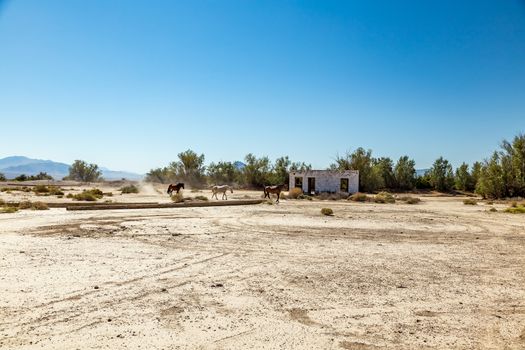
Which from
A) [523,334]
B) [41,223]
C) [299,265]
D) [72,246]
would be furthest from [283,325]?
[41,223]

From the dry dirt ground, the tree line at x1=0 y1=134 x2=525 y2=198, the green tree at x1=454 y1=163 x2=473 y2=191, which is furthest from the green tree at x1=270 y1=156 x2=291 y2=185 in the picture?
the dry dirt ground

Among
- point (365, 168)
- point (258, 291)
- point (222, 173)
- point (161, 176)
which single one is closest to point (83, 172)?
point (161, 176)

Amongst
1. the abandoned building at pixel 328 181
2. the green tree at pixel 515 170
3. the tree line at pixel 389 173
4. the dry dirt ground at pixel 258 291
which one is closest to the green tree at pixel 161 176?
the tree line at pixel 389 173

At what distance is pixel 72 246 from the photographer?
432 inches

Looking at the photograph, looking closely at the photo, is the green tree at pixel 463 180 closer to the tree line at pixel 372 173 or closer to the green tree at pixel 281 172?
the tree line at pixel 372 173

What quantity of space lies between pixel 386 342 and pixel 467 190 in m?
47.6

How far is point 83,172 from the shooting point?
7650cm

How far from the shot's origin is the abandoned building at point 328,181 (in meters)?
39.2

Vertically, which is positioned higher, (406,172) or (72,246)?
(406,172)

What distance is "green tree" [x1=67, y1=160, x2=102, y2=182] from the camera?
76.2 m

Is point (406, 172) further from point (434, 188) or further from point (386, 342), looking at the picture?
point (386, 342)

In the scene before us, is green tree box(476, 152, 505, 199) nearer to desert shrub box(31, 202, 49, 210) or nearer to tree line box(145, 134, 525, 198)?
tree line box(145, 134, 525, 198)

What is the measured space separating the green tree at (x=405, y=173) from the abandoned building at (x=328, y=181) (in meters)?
11.8

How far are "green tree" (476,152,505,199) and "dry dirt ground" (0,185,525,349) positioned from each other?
24.5 metres
